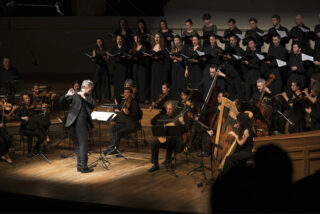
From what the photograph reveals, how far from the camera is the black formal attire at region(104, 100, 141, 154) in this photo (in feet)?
24.8

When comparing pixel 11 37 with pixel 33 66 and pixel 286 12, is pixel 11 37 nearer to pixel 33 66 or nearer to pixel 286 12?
pixel 33 66

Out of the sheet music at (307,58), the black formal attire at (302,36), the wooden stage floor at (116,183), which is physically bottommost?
the wooden stage floor at (116,183)

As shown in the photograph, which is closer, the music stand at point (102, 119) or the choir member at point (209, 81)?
the music stand at point (102, 119)

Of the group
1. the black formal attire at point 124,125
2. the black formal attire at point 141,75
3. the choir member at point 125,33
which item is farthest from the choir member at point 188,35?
the black formal attire at point 124,125

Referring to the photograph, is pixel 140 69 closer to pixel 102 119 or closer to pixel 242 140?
pixel 102 119

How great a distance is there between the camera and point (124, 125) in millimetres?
7617

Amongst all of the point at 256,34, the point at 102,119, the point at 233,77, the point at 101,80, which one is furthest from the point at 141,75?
the point at 102,119

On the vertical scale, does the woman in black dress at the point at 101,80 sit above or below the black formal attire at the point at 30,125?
above

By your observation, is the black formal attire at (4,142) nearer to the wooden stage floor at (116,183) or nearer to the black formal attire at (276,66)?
the wooden stage floor at (116,183)

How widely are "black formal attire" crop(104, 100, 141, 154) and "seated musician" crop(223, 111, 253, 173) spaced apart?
2.18 metres

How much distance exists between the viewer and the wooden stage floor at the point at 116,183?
539cm

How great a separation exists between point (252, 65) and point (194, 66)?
120 cm

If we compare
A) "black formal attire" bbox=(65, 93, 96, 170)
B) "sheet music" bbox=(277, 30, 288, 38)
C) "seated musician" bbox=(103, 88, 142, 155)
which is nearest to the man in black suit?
"black formal attire" bbox=(65, 93, 96, 170)

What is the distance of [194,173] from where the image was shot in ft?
21.3
